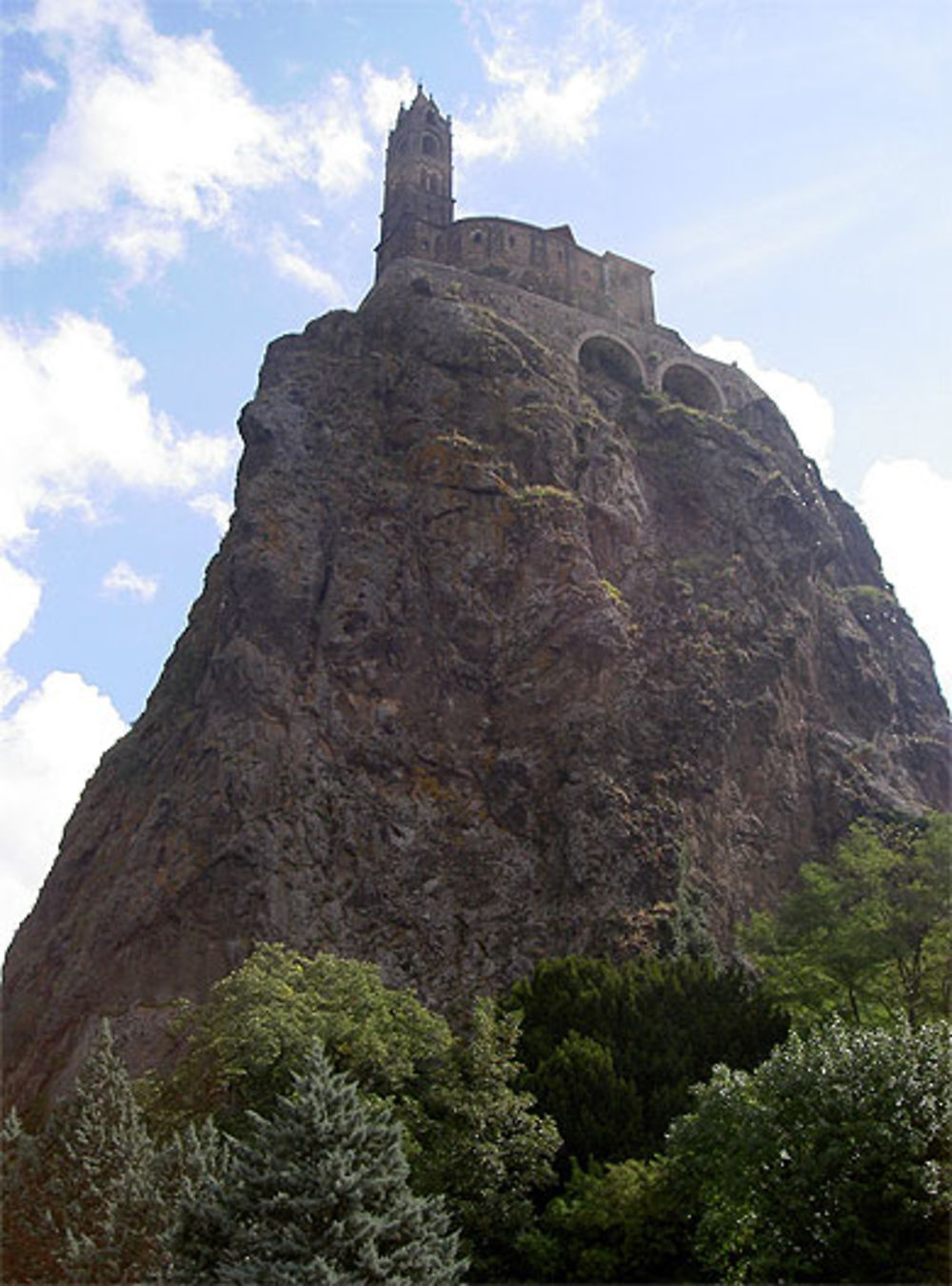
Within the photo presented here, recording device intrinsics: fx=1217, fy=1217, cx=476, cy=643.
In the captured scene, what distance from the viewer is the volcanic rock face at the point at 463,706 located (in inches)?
1693

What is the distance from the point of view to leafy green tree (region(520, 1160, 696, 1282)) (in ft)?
75.0

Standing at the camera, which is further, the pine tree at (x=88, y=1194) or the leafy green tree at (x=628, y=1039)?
the leafy green tree at (x=628, y=1039)

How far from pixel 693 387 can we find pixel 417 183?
2607 cm

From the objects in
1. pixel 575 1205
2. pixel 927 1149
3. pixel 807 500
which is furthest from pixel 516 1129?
pixel 807 500

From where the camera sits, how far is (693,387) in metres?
73.6

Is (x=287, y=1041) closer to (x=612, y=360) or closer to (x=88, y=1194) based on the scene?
(x=88, y=1194)

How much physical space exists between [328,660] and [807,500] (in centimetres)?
3213

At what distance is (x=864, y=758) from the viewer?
5556cm

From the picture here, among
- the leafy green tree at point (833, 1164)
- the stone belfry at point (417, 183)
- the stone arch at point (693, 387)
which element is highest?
the stone belfry at point (417, 183)

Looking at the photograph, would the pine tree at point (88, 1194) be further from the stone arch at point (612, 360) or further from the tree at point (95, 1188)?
the stone arch at point (612, 360)

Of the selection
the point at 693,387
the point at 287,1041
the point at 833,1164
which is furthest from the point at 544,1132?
the point at 693,387

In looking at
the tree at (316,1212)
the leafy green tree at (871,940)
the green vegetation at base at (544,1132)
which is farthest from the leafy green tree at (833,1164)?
the leafy green tree at (871,940)

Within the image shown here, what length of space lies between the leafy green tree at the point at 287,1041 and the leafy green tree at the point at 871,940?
1125 cm

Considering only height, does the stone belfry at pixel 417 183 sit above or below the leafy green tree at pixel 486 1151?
above
